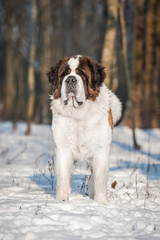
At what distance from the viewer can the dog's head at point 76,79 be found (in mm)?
3725

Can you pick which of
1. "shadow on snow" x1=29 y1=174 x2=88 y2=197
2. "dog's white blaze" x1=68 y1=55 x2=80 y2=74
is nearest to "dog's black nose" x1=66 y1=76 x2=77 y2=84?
"dog's white blaze" x1=68 y1=55 x2=80 y2=74

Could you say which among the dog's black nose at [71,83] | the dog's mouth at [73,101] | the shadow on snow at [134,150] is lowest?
the shadow on snow at [134,150]

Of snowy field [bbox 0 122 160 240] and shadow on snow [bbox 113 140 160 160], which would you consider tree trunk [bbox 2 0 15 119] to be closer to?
shadow on snow [bbox 113 140 160 160]

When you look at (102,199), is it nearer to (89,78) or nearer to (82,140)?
(82,140)

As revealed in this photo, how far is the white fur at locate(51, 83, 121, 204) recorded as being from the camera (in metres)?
3.79

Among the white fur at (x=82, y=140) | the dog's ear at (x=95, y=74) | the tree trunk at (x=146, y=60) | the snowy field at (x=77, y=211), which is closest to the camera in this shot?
the snowy field at (x=77, y=211)

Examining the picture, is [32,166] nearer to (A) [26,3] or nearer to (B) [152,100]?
(B) [152,100]

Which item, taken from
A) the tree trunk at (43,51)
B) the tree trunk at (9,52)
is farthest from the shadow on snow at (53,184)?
the tree trunk at (9,52)

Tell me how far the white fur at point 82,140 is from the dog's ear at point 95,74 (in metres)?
0.21

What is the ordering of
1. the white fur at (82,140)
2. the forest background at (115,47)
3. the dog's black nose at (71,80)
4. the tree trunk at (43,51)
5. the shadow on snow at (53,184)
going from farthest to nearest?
the tree trunk at (43,51) → the forest background at (115,47) → the shadow on snow at (53,184) → the white fur at (82,140) → the dog's black nose at (71,80)

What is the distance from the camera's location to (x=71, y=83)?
3.69 m

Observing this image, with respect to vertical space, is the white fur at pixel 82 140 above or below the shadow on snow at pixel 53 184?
above

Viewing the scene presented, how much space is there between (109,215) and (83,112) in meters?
1.22

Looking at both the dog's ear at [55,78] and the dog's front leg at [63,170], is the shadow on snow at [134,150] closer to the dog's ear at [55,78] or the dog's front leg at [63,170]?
the dog's front leg at [63,170]
